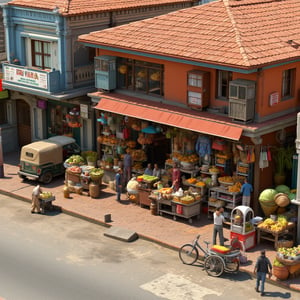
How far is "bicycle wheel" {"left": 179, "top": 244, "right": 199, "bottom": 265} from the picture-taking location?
26.3 meters

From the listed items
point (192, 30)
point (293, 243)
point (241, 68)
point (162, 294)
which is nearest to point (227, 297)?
point (162, 294)

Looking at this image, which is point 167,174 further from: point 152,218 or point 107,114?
point 107,114

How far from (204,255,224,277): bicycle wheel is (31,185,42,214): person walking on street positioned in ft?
31.2

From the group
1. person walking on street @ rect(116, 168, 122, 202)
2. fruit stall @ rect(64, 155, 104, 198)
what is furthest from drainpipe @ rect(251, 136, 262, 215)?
fruit stall @ rect(64, 155, 104, 198)

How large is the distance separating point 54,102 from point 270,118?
551 inches

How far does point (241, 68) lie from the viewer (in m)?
27.5

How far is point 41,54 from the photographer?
→ 37438 millimetres

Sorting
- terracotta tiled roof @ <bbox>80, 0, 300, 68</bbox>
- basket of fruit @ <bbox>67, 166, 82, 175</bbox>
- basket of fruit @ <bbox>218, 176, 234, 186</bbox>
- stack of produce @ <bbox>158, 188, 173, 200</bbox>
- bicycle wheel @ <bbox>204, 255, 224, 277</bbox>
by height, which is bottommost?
bicycle wheel @ <bbox>204, 255, 224, 277</bbox>

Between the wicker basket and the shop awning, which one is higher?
the shop awning

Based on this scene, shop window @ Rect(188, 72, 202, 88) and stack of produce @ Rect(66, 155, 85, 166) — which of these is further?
stack of produce @ Rect(66, 155, 85, 166)

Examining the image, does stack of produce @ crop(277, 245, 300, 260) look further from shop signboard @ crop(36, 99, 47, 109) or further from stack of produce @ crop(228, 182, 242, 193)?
shop signboard @ crop(36, 99, 47, 109)

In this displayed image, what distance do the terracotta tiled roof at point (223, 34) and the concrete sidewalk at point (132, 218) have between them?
705 cm

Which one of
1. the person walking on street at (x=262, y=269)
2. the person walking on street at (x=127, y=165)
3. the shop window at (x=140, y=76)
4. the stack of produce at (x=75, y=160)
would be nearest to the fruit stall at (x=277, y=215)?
the person walking on street at (x=262, y=269)

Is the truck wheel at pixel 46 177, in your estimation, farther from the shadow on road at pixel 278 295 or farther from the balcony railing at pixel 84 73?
the shadow on road at pixel 278 295
